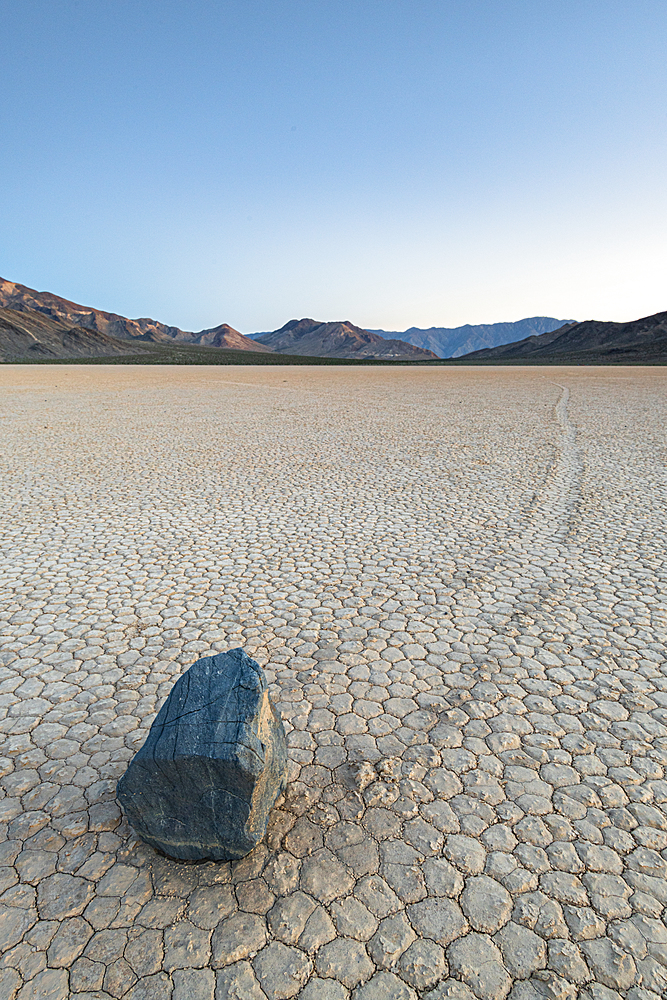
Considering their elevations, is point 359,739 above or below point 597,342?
above

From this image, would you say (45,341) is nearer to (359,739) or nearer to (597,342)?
(597,342)

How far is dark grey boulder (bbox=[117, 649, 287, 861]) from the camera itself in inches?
85.0

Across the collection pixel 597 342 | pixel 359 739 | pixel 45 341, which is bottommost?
pixel 45 341

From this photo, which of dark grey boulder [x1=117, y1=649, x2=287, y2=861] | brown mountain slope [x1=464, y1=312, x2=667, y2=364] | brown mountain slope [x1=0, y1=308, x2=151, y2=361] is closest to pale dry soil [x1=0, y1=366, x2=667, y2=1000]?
dark grey boulder [x1=117, y1=649, x2=287, y2=861]

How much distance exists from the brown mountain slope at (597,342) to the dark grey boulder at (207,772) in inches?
3272

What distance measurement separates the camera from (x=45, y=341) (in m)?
107

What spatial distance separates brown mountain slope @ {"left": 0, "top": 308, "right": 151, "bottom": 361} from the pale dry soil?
101m

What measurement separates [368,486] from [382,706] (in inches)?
210

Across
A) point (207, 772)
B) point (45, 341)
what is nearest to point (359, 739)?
point (207, 772)

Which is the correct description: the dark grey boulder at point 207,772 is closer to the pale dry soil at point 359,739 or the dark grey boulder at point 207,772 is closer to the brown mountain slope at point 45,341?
the pale dry soil at point 359,739

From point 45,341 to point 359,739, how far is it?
121919mm

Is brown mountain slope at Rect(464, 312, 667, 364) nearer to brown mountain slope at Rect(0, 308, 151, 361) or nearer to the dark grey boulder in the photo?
brown mountain slope at Rect(0, 308, 151, 361)

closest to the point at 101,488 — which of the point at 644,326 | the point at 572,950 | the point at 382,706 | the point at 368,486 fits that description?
the point at 368,486

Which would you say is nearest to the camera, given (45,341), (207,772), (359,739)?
(207,772)
